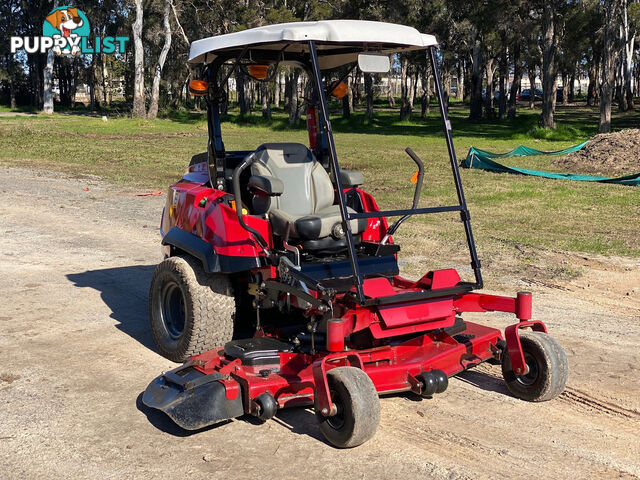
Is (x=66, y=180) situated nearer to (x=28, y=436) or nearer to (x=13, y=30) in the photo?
(x=28, y=436)

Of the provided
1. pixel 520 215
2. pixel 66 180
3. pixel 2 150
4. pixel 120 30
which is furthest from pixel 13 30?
pixel 520 215

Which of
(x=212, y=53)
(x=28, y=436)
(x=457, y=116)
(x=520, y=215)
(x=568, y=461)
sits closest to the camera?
(x=568, y=461)

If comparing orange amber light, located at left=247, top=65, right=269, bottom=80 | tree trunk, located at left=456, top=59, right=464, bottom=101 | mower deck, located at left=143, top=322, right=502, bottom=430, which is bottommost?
mower deck, located at left=143, top=322, right=502, bottom=430

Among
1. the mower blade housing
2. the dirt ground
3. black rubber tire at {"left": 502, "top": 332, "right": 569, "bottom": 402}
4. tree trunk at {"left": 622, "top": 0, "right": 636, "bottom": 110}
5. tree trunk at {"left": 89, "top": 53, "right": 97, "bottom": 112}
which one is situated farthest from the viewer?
tree trunk at {"left": 89, "top": 53, "right": 97, "bottom": 112}

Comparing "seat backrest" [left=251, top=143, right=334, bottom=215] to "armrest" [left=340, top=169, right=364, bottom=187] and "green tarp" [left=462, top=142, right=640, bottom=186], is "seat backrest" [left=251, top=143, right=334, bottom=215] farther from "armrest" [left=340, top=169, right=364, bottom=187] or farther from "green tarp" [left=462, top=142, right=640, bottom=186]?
"green tarp" [left=462, top=142, right=640, bottom=186]

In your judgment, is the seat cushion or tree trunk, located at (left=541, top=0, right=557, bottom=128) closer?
the seat cushion

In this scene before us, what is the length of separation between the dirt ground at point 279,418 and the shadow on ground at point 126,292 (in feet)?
0.11

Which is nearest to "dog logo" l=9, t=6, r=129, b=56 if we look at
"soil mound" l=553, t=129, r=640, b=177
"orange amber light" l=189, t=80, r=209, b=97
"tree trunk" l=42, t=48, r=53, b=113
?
"tree trunk" l=42, t=48, r=53, b=113

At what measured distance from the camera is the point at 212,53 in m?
6.06

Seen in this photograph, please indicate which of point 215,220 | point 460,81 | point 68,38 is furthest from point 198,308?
point 460,81

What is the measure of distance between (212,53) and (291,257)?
177cm

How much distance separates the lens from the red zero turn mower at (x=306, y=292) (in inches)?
189

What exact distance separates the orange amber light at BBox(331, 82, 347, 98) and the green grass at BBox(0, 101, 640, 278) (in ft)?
10.7

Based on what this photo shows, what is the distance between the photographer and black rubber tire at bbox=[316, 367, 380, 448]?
4.41m
